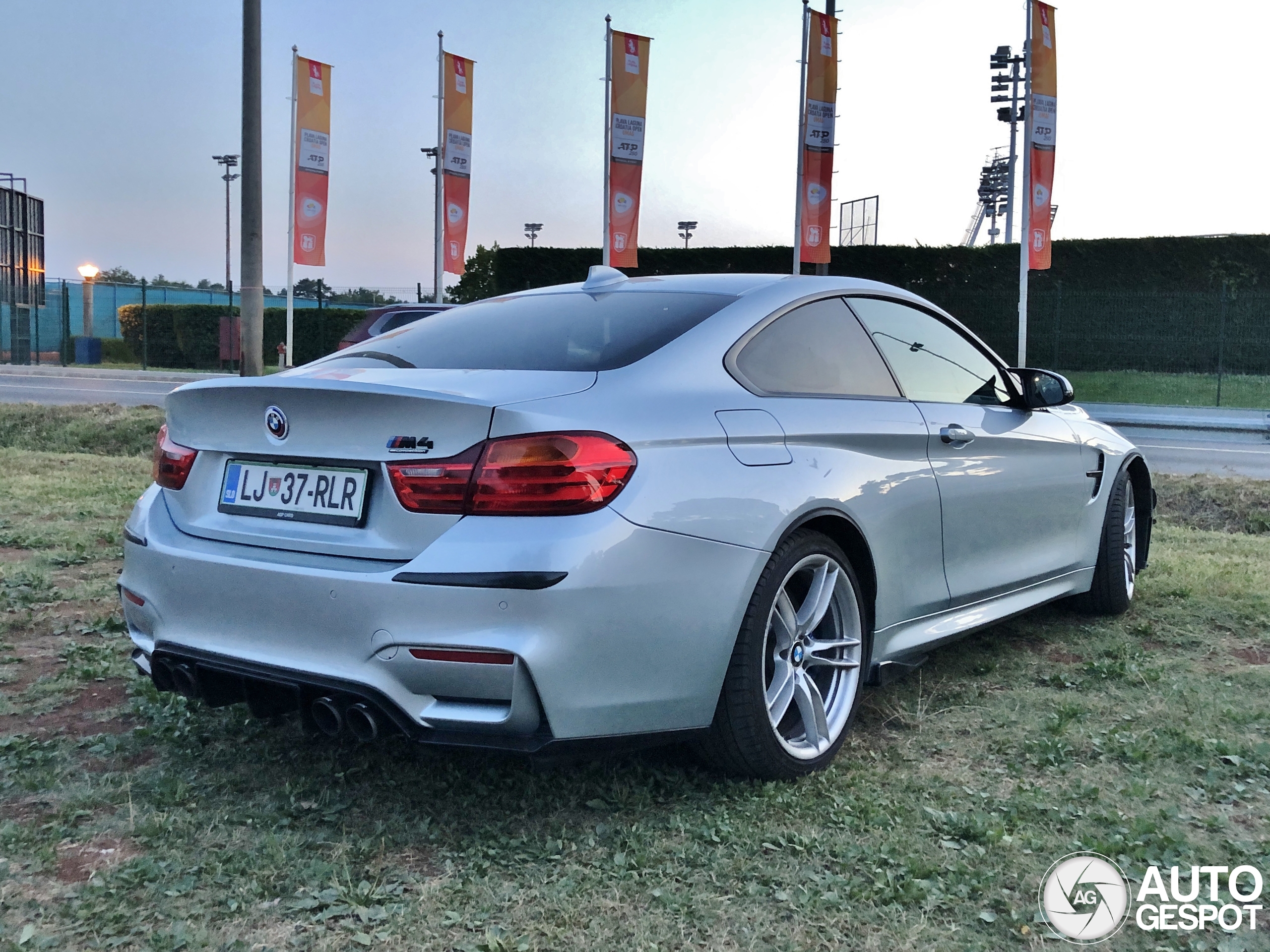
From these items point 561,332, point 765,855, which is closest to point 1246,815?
point 765,855

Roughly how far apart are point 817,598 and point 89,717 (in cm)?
228

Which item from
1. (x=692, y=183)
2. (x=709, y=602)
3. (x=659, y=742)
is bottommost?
(x=659, y=742)

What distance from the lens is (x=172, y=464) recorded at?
3.04m

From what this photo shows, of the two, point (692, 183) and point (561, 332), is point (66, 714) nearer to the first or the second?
point (561, 332)

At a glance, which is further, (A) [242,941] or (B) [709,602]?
(B) [709,602]

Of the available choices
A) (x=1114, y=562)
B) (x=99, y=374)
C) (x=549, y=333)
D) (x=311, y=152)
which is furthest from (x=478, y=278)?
(x=549, y=333)

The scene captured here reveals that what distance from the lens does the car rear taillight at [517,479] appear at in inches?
96.8

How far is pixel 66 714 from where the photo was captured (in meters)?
3.52

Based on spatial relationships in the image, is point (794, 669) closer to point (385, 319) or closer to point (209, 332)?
point (385, 319)

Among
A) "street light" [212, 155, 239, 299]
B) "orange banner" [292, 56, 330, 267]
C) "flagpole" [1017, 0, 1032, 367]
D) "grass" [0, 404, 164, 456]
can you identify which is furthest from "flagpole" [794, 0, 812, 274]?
"street light" [212, 155, 239, 299]

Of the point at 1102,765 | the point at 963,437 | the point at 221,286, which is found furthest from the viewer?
the point at 221,286

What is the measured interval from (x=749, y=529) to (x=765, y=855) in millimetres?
770

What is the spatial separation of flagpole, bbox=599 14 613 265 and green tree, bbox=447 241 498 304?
864 cm

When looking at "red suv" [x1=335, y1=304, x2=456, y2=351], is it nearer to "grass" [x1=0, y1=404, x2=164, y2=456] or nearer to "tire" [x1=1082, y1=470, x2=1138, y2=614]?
"grass" [x1=0, y1=404, x2=164, y2=456]
